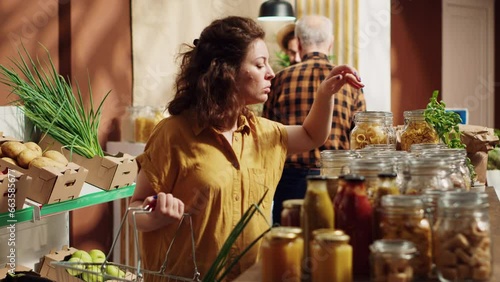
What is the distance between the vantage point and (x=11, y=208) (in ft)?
9.58

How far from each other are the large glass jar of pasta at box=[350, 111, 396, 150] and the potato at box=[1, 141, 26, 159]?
1.53 meters

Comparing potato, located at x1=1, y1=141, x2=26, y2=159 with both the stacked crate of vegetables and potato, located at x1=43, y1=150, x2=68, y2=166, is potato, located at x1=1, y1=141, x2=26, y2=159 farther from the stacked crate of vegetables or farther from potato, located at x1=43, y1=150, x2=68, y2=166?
the stacked crate of vegetables

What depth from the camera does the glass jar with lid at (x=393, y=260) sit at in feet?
4.16

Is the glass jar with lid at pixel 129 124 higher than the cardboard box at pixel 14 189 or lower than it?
higher

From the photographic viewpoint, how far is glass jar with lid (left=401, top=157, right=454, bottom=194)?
1.56 meters

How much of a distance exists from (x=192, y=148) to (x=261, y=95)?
0.27 metres

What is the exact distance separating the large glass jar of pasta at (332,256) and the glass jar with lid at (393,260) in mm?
62

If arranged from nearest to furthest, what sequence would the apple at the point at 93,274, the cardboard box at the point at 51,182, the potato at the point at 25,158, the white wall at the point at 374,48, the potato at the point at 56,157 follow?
the apple at the point at 93,274
the cardboard box at the point at 51,182
the potato at the point at 25,158
the potato at the point at 56,157
the white wall at the point at 374,48

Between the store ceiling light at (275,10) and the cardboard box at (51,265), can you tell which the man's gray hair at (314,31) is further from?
the store ceiling light at (275,10)

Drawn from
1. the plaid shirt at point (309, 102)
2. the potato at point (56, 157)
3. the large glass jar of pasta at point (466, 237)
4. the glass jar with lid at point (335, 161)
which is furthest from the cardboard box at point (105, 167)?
the large glass jar of pasta at point (466, 237)

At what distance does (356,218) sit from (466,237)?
203 millimetres

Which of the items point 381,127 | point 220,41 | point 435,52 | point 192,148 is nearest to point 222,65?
point 220,41

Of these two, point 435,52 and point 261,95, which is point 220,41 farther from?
point 435,52

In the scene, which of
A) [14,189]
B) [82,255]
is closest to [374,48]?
[82,255]
